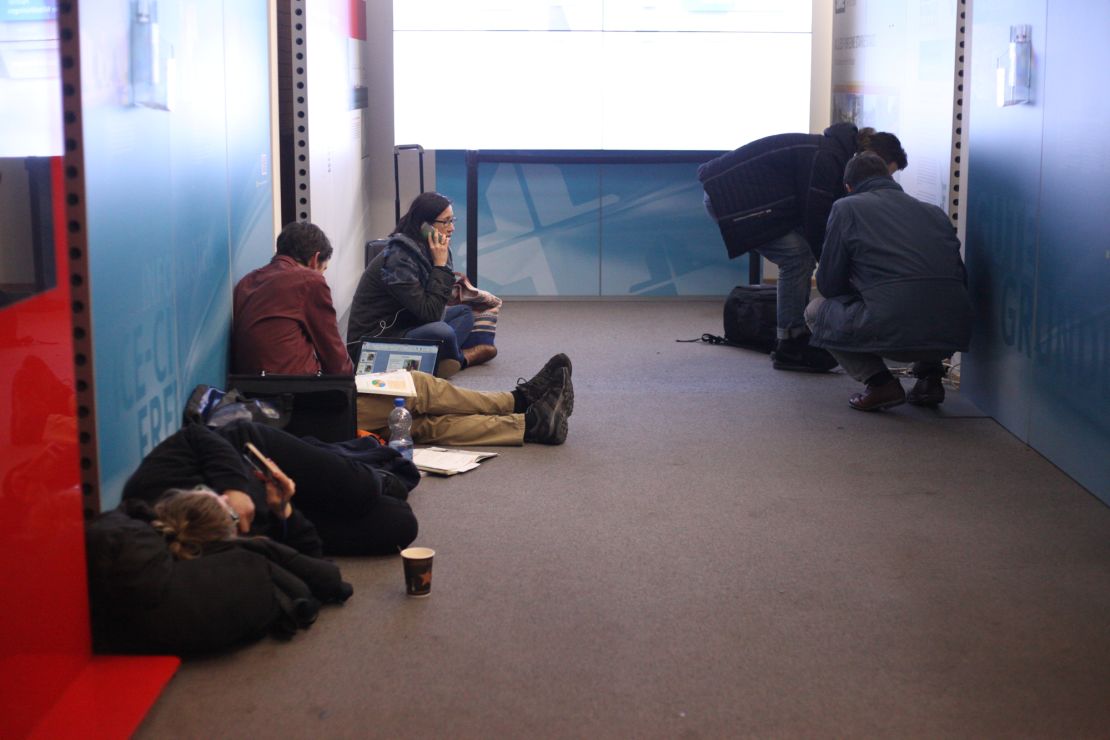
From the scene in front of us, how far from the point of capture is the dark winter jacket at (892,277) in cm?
561

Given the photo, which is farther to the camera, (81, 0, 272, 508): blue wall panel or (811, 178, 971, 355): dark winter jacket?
(811, 178, 971, 355): dark winter jacket

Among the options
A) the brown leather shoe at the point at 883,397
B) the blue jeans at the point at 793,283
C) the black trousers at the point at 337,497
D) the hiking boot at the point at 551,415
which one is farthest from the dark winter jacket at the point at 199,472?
the blue jeans at the point at 793,283

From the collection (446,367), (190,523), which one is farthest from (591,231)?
(190,523)

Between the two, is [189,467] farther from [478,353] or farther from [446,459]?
[478,353]

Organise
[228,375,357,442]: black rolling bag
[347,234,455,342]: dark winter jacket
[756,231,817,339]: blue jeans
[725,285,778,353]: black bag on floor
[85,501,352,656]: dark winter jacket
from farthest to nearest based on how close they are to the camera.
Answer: [725,285,778,353]: black bag on floor → [756,231,817,339]: blue jeans → [347,234,455,342]: dark winter jacket → [228,375,357,442]: black rolling bag → [85,501,352,656]: dark winter jacket

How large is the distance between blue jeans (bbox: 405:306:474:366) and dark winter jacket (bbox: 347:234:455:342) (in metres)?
0.07

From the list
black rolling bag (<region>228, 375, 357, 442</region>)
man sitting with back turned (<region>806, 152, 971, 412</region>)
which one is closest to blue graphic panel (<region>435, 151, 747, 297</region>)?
man sitting with back turned (<region>806, 152, 971, 412</region>)

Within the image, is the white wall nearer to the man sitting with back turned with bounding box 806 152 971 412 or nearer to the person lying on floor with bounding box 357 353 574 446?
the person lying on floor with bounding box 357 353 574 446

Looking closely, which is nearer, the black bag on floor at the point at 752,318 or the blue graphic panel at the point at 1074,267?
the blue graphic panel at the point at 1074,267

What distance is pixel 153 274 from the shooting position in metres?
3.81

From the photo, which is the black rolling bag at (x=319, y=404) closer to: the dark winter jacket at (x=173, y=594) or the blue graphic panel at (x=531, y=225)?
the dark winter jacket at (x=173, y=594)

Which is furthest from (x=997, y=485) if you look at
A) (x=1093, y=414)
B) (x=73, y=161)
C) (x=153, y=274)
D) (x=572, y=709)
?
Result: (x=73, y=161)

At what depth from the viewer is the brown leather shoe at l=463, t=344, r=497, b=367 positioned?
22.6 feet

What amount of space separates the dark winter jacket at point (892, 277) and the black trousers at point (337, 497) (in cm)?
260
